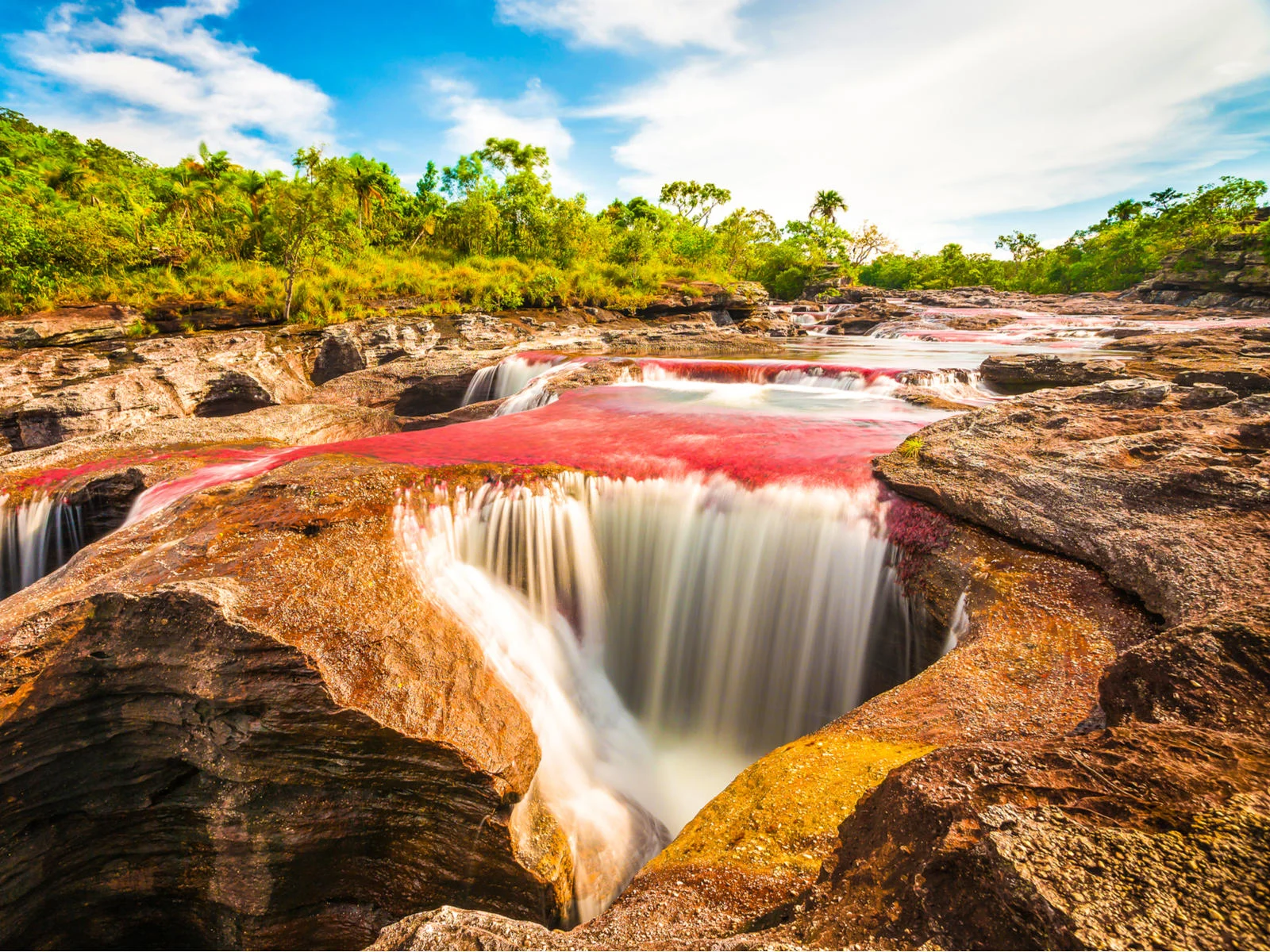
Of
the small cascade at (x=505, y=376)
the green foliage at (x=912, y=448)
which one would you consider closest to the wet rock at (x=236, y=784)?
the green foliage at (x=912, y=448)

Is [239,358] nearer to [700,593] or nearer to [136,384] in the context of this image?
[136,384]

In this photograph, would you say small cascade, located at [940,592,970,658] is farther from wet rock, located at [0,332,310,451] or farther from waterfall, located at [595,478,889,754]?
wet rock, located at [0,332,310,451]

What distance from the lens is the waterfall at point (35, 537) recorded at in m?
6.52

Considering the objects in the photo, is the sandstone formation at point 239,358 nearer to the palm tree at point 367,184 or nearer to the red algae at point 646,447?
the red algae at point 646,447

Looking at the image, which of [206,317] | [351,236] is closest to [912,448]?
[206,317]

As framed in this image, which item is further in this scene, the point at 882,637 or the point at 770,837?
the point at 882,637

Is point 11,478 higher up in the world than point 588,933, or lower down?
higher up

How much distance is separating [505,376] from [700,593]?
10.5 meters

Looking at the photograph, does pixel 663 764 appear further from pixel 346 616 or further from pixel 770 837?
pixel 346 616

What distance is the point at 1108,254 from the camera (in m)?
50.3

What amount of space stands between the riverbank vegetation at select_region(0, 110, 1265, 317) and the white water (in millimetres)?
16915

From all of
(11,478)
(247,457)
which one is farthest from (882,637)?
(11,478)

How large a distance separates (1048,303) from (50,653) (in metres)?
53.8

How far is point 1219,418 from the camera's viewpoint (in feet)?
15.4
